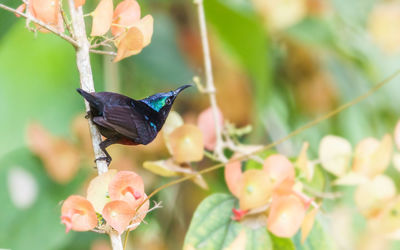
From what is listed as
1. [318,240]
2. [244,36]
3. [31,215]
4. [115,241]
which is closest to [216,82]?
[244,36]

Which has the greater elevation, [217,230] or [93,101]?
[93,101]

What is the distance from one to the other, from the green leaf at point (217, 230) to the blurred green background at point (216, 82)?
239 millimetres

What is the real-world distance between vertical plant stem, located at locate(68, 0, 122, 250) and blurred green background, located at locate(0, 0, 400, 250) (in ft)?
1.01

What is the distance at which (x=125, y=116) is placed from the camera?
0.24 m

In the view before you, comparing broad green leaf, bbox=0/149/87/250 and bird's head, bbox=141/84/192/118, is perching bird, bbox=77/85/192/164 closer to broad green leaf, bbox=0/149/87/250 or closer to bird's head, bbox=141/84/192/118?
bird's head, bbox=141/84/192/118

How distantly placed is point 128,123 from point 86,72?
29mm

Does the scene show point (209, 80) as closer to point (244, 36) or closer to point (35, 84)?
point (244, 36)

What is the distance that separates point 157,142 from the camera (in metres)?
0.59

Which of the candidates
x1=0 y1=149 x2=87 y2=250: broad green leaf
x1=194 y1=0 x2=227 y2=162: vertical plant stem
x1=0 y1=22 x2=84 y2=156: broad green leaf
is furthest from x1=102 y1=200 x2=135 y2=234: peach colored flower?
x1=0 y1=22 x2=84 y2=156: broad green leaf

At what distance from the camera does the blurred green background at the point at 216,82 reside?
1.82ft

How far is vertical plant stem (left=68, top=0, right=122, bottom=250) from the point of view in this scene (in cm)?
24

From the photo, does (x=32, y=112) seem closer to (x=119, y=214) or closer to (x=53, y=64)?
(x=53, y=64)

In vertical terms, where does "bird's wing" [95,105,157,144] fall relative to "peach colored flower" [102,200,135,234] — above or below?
above

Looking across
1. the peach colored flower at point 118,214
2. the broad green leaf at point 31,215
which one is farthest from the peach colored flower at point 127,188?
the broad green leaf at point 31,215
